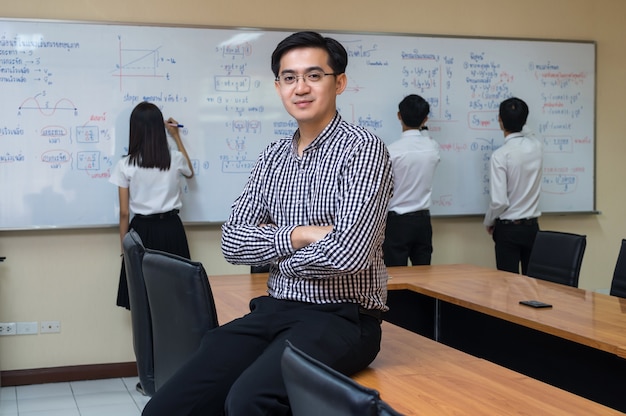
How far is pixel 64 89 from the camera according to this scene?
495 centimetres

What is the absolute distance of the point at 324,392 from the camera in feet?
3.74

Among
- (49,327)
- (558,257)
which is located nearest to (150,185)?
(49,327)

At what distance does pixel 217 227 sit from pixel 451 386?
11.3 ft

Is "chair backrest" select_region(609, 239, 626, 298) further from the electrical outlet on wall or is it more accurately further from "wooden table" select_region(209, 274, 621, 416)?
the electrical outlet on wall

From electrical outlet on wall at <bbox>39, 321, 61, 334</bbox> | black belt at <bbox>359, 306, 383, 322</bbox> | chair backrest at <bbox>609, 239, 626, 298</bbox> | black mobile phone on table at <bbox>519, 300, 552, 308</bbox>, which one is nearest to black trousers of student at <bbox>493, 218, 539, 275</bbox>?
chair backrest at <bbox>609, 239, 626, 298</bbox>

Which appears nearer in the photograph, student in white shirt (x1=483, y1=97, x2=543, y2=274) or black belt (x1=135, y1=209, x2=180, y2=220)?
black belt (x1=135, y1=209, x2=180, y2=220)

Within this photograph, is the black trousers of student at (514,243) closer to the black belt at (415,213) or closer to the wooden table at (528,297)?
the black belt at (415,213)

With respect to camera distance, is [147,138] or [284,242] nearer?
[284,242]

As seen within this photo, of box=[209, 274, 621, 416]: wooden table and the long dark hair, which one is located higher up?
the long dark hair

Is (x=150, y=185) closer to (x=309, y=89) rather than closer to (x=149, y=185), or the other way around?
(x=149, y=185)

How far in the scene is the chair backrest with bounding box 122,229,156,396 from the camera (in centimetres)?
272

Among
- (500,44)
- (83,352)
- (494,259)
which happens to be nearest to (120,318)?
(83,352)

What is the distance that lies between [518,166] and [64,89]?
290 cm

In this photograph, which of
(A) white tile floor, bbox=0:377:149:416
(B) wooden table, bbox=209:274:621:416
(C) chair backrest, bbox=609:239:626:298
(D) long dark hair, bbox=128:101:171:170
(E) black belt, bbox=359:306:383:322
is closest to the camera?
(B) wooden table, bbox=209:274:621:416
